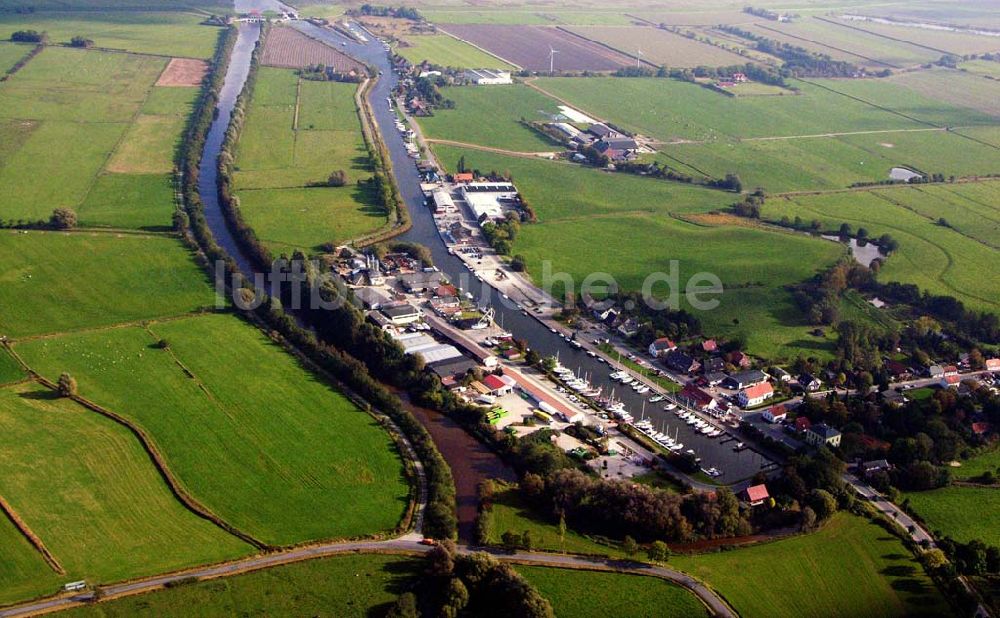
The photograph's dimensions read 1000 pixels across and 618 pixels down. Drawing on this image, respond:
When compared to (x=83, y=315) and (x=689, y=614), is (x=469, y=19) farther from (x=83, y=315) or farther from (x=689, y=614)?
(x=689, y=614)

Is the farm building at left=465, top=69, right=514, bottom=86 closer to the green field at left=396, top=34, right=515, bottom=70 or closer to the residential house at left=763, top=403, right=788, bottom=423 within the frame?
the green field at left=396, top=34, right=515, bottom=70

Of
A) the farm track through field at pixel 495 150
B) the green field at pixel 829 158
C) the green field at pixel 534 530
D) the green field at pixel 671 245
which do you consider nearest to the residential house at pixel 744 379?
the green field at pixel 671 245

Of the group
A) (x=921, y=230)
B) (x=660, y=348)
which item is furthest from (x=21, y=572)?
(x=921, y=230)

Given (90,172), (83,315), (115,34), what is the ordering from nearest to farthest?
(83,315) → (90,172) → (115,34)

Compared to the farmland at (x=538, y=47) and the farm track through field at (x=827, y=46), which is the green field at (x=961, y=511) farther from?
the farm track through field at (x=827, y=46)

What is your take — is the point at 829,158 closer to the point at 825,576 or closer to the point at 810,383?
the point at 810,383

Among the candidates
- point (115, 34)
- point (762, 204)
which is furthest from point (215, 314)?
point (115, 34)
